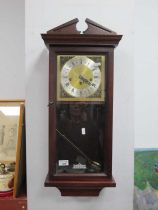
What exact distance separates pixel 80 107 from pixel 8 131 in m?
0.49

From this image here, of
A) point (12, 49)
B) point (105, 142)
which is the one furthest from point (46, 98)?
point (12, 49)

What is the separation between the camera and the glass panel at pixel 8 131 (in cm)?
134

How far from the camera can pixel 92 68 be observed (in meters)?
1.09

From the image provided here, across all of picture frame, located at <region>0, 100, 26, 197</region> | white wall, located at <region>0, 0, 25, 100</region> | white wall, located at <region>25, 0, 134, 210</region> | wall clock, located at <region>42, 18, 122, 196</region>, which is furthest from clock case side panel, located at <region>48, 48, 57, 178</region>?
white wall, located at <region>0, 0, 25, 100</region>

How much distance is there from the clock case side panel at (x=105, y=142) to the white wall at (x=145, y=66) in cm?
38

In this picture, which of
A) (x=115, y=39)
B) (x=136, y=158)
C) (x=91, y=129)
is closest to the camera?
(x=115, y=39)

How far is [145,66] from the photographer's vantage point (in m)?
1.41

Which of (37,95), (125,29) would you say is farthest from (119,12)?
(37,95)

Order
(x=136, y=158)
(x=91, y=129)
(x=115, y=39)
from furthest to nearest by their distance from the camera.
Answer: (x=136, y=158) < (x=91, y=129) < (x=115, y=39)

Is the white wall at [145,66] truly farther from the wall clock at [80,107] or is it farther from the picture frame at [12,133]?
the picture frame at [12,133]

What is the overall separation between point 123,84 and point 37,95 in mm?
438

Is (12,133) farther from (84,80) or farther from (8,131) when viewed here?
(84,80)

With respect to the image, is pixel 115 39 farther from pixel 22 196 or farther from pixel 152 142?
pixel 22 196

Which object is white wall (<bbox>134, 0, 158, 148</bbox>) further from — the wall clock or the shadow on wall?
the wall clock
